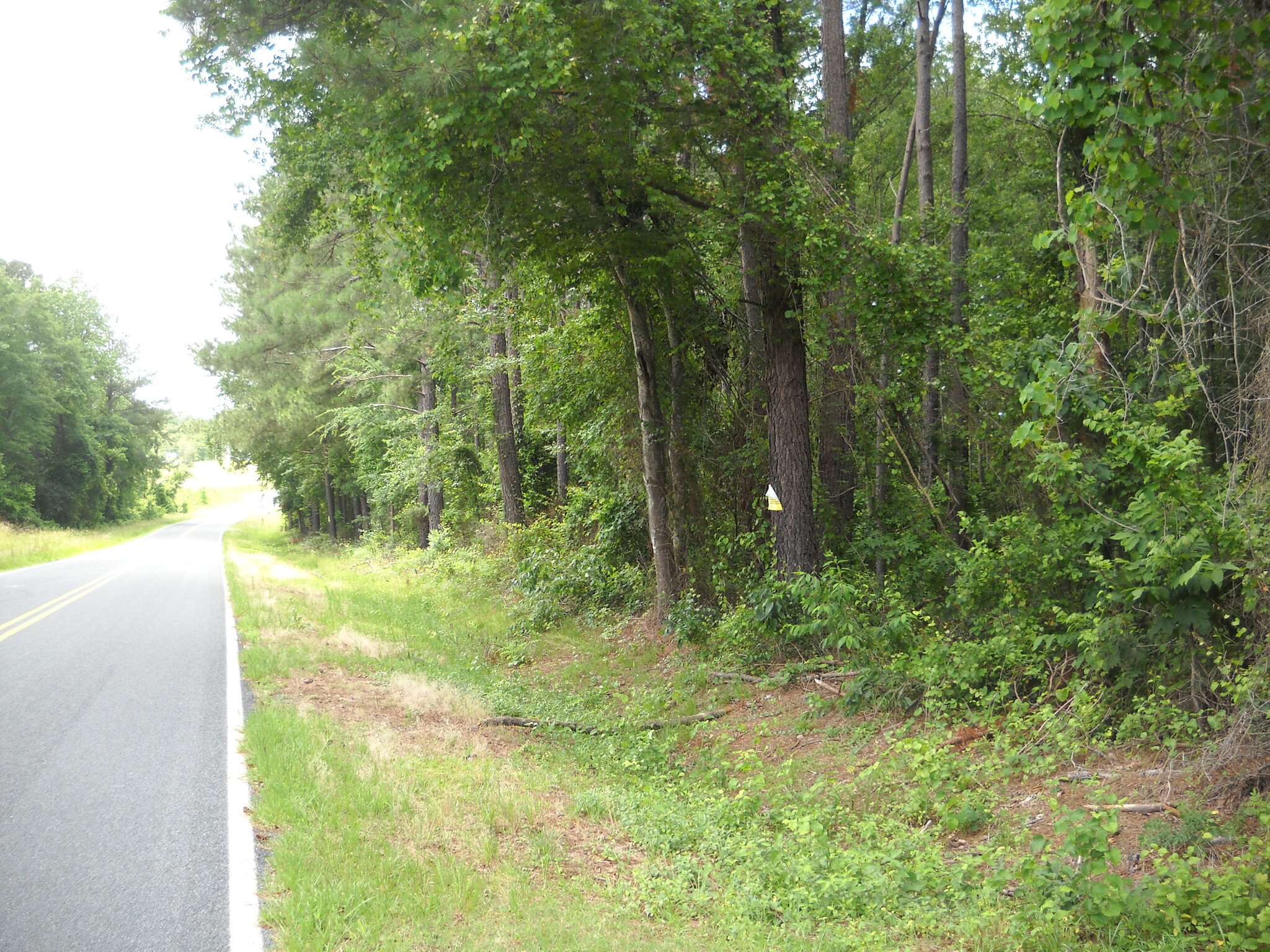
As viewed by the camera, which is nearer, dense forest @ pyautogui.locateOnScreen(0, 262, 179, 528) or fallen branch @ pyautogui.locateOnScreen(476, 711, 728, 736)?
fallen branch @ pyautogui.locateOnScreen(476, 711, 728, 736)

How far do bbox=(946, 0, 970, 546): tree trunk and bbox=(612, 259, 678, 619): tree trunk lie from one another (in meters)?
4.08

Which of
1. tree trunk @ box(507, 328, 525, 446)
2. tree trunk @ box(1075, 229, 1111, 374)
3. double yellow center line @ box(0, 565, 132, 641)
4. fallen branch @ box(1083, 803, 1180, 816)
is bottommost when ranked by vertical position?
fallen branch @ box(1083, 803, 1180, 816)

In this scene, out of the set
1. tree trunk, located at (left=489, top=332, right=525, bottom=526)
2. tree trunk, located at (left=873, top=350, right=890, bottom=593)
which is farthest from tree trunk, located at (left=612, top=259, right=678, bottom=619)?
tree trunk, located at (left=489, top=332, right=525, bottom=526)

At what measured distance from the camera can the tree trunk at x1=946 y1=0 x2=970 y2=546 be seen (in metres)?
11.6

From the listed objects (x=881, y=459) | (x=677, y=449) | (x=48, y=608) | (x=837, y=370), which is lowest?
(x=48, y=608)

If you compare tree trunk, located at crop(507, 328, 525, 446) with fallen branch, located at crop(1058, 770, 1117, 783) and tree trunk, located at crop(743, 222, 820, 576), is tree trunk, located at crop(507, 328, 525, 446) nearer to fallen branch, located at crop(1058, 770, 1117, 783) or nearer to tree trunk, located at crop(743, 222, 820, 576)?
tree trunk, located at crop(743, 222, 820, 576)

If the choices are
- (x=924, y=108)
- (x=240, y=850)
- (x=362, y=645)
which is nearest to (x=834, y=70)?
(x=924, y=108)

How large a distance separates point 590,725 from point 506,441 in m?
11.1

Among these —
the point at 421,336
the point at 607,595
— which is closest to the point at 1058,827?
the point at 607,595

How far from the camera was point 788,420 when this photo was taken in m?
10.1

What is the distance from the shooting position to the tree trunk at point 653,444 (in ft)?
38.6

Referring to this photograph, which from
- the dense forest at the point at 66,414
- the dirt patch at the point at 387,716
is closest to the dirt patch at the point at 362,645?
the dirt patch at the point at 387,716

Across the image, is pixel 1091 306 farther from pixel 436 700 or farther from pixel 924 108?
pixel 924 108

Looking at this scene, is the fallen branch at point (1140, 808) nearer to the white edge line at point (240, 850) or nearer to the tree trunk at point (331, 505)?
the white edge line at point (240, 850)
